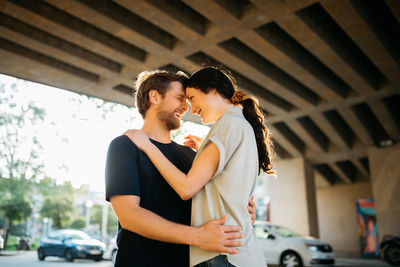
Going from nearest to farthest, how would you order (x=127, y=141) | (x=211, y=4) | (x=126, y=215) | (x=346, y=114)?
(x=126, y=215), (x=127, y=141), (x=211, y=4), (x=346, y=114)

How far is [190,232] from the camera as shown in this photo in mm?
1706

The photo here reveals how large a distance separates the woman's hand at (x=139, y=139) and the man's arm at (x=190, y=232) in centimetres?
36

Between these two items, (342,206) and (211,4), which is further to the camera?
(342,206)

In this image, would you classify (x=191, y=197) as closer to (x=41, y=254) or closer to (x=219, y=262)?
(x=219, y=262)

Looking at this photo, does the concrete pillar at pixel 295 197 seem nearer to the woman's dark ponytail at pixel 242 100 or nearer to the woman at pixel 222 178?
the woman's dark ponytail at pixel 242 100

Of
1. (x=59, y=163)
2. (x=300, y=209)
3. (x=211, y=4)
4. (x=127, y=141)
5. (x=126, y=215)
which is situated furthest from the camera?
(x=59, y=163)

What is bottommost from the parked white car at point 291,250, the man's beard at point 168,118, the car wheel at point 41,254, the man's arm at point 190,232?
the car wheel at point 41,254

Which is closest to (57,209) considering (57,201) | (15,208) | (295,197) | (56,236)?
(57,201)

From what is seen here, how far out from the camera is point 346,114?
17.4 meters

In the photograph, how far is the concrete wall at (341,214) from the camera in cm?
2732

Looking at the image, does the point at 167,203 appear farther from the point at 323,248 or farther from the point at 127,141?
the point at 323,248

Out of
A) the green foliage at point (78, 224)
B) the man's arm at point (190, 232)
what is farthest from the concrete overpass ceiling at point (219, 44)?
the green foliage at point (78, 224)

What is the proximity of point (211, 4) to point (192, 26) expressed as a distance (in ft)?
4.62

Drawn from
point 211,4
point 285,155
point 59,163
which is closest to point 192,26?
point 211,4
